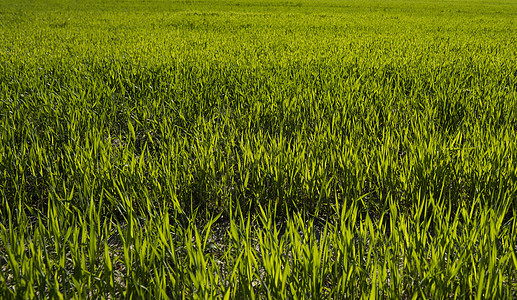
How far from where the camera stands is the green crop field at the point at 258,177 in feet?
3.55

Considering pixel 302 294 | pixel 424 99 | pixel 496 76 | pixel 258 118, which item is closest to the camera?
pixel 302 294

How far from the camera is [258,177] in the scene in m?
1.80

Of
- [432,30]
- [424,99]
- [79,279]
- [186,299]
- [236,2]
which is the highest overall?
[236,2]

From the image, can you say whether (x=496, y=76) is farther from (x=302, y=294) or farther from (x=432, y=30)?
(x=432, y=30)

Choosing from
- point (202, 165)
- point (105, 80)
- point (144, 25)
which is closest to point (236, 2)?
point (144, 25)

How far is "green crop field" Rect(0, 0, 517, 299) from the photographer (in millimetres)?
1082

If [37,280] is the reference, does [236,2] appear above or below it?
above

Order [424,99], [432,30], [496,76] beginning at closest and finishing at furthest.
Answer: [424,99] → [496,76] → [432,30]

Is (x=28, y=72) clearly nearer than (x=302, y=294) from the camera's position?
No

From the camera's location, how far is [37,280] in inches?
40.6

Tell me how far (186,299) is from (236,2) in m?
20.8

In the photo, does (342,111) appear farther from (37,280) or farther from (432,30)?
(432,30)

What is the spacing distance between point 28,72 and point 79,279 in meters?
3.19

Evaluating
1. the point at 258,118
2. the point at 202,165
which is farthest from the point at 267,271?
the point at 258,118
